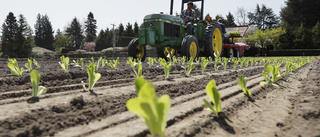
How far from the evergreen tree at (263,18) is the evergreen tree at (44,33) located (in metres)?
53.9

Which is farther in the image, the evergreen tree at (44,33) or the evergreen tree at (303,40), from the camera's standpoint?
the evergreen tree at (44,33)

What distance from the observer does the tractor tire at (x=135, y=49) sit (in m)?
6.92

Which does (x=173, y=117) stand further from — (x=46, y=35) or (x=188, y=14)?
(x=46, y=35)

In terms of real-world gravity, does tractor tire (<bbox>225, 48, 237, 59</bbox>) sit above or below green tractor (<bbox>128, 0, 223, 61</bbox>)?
below

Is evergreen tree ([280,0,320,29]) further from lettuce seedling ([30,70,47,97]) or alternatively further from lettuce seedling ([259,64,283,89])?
lettuce seedling ([30,70,47,97])

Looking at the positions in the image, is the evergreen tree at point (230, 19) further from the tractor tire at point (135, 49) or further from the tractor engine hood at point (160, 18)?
the tractor tire at point (135, 49)

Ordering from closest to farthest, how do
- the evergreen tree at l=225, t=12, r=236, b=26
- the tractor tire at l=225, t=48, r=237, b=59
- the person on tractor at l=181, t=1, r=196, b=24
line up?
the person on tractor at l=181, t=1, r=196, b=24 < the tractor tire at l=225, t=48, r=237, b=59 < the evergreen tree at l=225, t=12, r=236, b=26

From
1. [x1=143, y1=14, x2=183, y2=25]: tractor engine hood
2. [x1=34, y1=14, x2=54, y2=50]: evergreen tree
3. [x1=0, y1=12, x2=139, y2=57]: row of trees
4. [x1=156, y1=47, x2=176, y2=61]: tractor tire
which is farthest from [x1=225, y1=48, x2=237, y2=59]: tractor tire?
[x1=34, y1=14, x2=54, y2=50]: evergreen tree

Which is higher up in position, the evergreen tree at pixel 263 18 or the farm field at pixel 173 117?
the evergreen tree at pixel 263 18

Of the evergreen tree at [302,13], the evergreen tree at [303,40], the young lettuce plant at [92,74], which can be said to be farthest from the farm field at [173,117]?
the evergreen tree at [302,13]

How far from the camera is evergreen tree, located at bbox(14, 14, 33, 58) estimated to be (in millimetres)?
24125

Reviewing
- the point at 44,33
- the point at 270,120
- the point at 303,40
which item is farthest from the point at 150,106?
the point at 44,33

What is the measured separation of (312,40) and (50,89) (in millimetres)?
39384

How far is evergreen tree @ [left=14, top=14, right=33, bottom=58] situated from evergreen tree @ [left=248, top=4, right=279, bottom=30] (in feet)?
160
